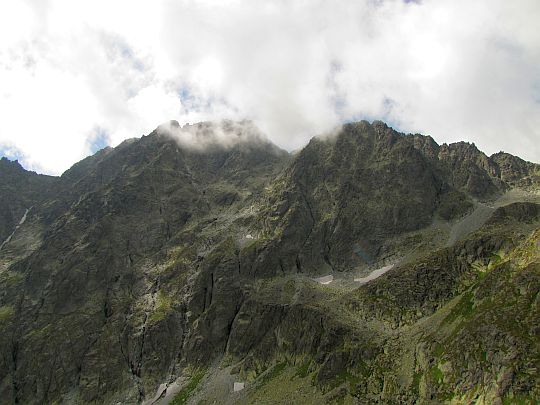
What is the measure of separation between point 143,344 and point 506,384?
142927mm

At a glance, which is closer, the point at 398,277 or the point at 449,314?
the point at 449,314

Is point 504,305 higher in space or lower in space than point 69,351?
higher

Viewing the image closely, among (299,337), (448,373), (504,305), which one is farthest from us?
(299,337)

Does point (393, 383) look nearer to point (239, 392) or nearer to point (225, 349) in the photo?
point (239, 392)

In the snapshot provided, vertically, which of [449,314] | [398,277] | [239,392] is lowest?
[239,392]

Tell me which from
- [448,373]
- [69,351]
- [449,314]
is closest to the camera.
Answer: [448,373]

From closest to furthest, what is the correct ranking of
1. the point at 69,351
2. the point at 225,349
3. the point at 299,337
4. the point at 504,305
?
the point at 504,305 → the point at 299,337 → the point at 225,349 → the point at 69,351

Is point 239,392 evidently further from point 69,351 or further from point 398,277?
point 69,351

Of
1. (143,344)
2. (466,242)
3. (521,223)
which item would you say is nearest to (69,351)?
(143,344)

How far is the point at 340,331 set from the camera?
519 feet

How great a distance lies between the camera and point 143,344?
197125mm

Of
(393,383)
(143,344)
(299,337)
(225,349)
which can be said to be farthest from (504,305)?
(143,344)

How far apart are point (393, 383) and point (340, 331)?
33815 millimetres

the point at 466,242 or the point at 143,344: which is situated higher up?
the point at 466,242
